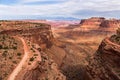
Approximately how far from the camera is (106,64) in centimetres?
4584

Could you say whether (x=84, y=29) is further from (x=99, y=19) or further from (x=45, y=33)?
(x=45, y=33)

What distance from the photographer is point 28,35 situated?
2923 inches

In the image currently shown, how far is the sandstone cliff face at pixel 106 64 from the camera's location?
141 feet

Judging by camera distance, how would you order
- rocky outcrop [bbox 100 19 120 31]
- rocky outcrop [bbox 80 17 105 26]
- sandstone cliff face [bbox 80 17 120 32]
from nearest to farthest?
rocky outcrop [bbox 100 19 120 31]
sandstone cliff face [bbox 80 17 120 32]
rocky outcrop [bbox 80 17 105 26]

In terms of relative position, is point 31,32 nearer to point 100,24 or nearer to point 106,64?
point 106,64

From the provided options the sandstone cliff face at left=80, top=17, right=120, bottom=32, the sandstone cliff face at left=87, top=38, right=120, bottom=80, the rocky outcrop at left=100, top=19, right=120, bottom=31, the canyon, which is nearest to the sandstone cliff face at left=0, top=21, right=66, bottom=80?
the canyon

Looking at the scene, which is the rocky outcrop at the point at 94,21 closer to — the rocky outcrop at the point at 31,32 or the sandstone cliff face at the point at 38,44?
the sandstone cliff face at the point at 38,44

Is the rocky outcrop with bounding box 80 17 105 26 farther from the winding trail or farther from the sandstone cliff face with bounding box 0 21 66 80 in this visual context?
the winding trail

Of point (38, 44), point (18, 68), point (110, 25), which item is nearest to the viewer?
point (18, 68)

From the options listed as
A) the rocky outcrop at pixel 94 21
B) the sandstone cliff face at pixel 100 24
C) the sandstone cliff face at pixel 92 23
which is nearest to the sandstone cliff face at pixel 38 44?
the sandstone cliff face at pixel 100 24

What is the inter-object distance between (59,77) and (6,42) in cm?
1224

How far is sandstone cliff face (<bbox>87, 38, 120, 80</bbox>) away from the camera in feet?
141

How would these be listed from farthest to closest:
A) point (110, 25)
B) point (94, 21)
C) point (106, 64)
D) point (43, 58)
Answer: point (94, 21)
point (110, 25)
point (43, 58)
point (106, 64)

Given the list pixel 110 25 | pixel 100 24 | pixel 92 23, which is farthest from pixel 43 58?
pixel 92 23
